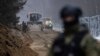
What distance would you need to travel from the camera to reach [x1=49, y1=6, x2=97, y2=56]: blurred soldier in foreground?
3645mm

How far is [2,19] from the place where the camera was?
2639 centimetres

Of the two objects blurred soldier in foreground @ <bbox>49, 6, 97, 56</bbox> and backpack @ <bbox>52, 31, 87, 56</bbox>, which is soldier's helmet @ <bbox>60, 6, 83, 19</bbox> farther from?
backpack @ <bbox>52, 31, 87, 56</bbox>

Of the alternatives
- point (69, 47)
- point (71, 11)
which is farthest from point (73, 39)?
point (71, 11)

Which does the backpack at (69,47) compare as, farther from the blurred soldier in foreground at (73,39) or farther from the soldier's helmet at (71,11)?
the soldier's helmet at (71,11)

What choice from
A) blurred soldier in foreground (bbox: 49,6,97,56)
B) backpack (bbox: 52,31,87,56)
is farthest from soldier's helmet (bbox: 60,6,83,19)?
backpack (bbox: 52,31,87,56)

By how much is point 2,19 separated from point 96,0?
48.4 meters

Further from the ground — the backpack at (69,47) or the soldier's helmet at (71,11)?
the soldier's helmet at (71,11)

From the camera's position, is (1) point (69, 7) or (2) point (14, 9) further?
(2) point (14, 9)

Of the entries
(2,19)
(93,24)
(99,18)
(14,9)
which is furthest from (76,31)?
(99,18)

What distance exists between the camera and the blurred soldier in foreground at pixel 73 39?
364 cm

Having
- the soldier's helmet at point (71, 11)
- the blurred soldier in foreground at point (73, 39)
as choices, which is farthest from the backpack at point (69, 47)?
the soldier's helmet at point (71, 11)

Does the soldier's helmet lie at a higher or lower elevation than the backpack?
higher

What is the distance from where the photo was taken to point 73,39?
369 cm

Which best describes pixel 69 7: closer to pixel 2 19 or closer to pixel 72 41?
pixel 72 41
